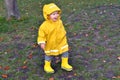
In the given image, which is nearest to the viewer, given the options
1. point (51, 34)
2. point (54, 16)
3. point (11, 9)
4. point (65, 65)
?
point (54, 16)

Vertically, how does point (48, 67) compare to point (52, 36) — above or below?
below

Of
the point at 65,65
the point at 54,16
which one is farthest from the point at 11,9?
the point at 54,16

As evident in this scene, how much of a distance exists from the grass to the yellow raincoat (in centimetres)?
55

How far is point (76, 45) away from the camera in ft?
29.0

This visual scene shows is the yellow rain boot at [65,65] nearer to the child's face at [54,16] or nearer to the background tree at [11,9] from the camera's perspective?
the child's face at [54,16]

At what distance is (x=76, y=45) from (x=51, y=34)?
1.92 meters

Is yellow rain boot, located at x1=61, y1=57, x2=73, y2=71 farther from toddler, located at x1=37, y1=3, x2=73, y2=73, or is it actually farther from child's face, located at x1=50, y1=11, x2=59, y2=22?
child's face, located at x1=50, y1=11, x2=59, y2=22

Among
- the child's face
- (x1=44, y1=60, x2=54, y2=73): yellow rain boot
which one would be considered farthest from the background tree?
the child's face

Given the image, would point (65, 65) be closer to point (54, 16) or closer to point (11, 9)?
point (54, 16)

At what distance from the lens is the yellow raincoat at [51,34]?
22.7ft

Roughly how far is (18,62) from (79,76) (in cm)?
174

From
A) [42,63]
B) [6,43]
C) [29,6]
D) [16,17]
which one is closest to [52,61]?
[42,63]

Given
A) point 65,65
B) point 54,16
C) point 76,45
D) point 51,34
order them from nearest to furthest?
point 54,16
point 51,34
point 65,65
point 76,45

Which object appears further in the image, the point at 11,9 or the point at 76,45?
the point at 11,9
